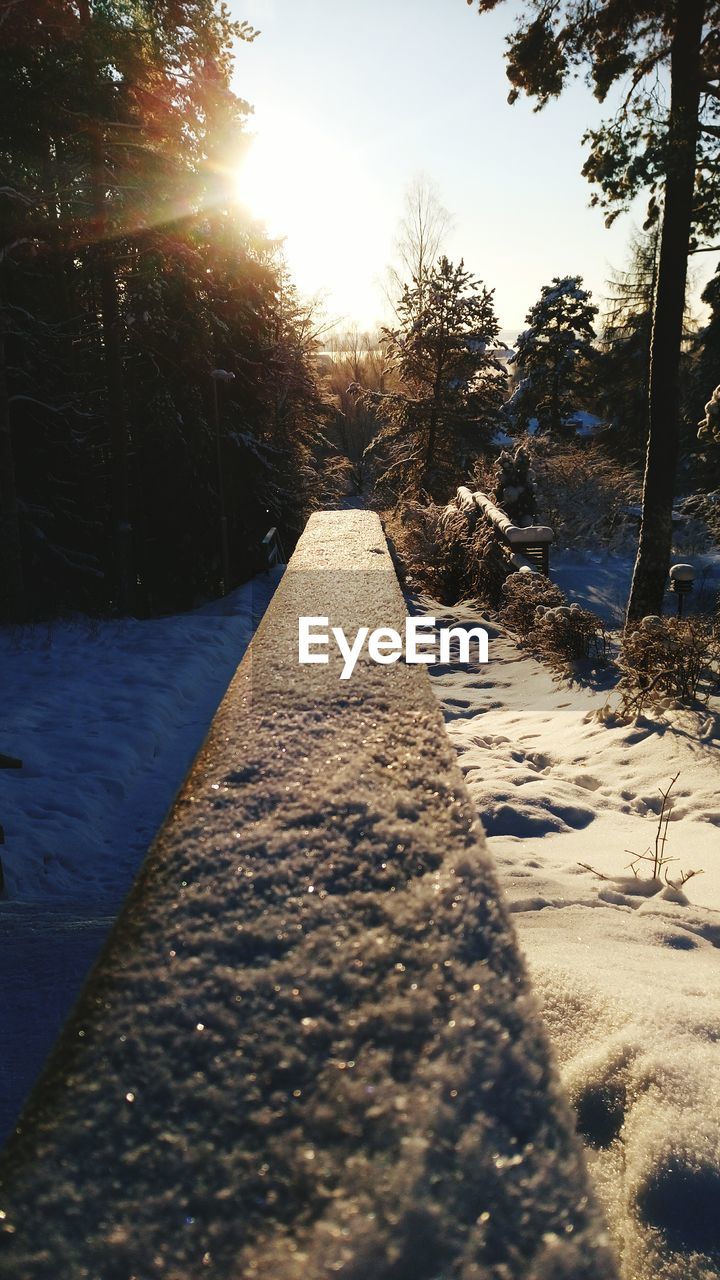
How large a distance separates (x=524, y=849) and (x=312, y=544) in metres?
2.27

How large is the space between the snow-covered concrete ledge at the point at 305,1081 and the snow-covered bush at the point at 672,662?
5492mm

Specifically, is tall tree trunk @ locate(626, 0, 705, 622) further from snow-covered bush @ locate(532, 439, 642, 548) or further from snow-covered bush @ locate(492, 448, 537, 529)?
snow-covered bush @ locate(532, 439, 642, 548)

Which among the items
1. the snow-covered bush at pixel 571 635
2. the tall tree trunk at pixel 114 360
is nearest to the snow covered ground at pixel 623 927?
the snow-covered bush at pixel 571 635

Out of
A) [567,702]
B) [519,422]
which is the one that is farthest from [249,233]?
[519,422]

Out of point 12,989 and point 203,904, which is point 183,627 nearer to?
point 12,989

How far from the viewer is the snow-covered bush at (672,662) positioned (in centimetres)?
615

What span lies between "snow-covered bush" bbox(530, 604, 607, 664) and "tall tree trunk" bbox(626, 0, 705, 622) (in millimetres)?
1995

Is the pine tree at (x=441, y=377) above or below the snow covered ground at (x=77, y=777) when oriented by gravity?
above

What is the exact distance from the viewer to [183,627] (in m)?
12.1

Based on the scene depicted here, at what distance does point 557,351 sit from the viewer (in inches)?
1379

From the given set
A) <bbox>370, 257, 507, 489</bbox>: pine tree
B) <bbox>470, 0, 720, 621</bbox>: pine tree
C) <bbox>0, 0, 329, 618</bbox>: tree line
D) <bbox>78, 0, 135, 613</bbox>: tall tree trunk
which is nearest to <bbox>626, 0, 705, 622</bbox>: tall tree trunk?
<bbox>470, 0, 720, 621</bbox>: pine tree

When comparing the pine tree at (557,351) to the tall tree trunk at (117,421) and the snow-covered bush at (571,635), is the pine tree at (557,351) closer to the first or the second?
the tall tree trunk at (117,421)

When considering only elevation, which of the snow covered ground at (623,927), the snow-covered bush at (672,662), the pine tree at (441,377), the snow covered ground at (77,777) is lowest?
the snow covered ground at (77,777)

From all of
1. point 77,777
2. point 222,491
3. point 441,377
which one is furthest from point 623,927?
point 441,377
